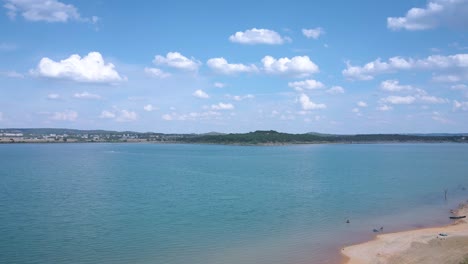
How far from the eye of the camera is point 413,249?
72.6 ft

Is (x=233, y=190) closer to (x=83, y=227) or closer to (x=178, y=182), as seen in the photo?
(x=178, y=182)

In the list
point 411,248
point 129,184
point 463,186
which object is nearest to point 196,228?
point 411,248

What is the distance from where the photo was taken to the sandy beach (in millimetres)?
20562

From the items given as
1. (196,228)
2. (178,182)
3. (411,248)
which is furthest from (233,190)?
(411,248)

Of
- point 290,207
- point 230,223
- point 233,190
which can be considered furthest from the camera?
point 233,190

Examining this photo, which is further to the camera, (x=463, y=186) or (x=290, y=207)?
(x=463, y=186)

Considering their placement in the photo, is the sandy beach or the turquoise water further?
the turquoise water

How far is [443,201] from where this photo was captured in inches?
1535

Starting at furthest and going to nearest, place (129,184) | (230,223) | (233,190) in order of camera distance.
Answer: (129,184), (233,190), (230,223)

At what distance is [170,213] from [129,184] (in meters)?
18.5

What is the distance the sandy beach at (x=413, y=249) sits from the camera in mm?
20562

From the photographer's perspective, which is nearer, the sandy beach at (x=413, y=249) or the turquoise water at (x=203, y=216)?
the sandy beach at (x=413, y=249)

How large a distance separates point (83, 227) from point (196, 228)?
7165mm

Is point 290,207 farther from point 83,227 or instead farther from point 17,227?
→ point 17,227
